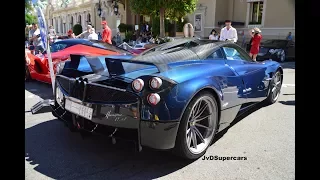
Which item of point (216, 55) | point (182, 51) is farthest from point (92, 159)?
point (216, 55)

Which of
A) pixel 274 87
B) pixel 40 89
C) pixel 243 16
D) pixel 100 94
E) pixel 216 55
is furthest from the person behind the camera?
pixel 243 16

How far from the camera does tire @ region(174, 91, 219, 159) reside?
8.66 feet

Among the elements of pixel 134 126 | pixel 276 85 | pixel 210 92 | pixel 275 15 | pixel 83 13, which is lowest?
pixel 134 126

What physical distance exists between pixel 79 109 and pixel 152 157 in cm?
93

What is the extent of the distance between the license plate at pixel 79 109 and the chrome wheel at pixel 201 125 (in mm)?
981

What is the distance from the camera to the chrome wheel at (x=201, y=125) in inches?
111

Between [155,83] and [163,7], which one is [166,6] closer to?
[163,7]

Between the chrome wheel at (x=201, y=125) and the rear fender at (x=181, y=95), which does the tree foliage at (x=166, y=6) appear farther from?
the rear fender at (x=181, y=95)

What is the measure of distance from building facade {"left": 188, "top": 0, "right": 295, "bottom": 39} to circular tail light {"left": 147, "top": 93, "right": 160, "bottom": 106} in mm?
16227

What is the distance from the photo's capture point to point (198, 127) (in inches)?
121

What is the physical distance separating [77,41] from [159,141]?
501 centimetres

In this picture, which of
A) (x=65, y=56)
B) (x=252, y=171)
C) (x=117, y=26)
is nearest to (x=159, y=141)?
(x=252, y=171)

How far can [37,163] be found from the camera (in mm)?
2820
